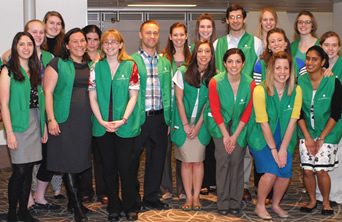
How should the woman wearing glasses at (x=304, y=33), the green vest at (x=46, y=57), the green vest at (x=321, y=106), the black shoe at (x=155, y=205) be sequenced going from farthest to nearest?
1. the woman wearing glasses at (x=304, y=33)
2. the black shoe at (x=155, y=205)
3. the green vest at (x=46, y=57)
4. the green vest at (x=321, y=106)

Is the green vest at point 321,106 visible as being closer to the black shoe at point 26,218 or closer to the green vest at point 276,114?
the green vest at point 276,114

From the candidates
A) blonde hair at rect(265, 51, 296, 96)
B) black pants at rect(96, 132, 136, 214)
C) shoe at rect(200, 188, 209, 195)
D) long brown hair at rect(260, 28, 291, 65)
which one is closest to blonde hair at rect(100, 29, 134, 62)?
black pants at rect(96, 132, 136, 214)

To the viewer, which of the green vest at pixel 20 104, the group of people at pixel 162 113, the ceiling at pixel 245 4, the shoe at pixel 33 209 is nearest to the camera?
the green vest at pixel 20 104

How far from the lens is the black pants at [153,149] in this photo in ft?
15.0

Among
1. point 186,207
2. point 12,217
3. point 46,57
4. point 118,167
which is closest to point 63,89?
point 46,57

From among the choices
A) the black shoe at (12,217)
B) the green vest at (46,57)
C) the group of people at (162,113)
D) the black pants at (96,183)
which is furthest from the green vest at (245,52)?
the black shoe at (12,217)

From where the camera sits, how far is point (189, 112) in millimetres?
4609

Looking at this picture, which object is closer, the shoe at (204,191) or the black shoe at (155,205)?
the black shoe at (155,205)

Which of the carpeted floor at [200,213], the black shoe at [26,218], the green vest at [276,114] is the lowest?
the carpeted floor at [200,213]

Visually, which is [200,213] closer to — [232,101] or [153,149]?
[153,149]

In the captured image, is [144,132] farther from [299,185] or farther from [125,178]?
[299,185]

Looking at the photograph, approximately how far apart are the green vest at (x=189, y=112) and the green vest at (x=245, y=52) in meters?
0.46

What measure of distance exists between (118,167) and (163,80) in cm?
87

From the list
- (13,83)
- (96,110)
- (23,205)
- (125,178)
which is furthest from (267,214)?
(13,83)
